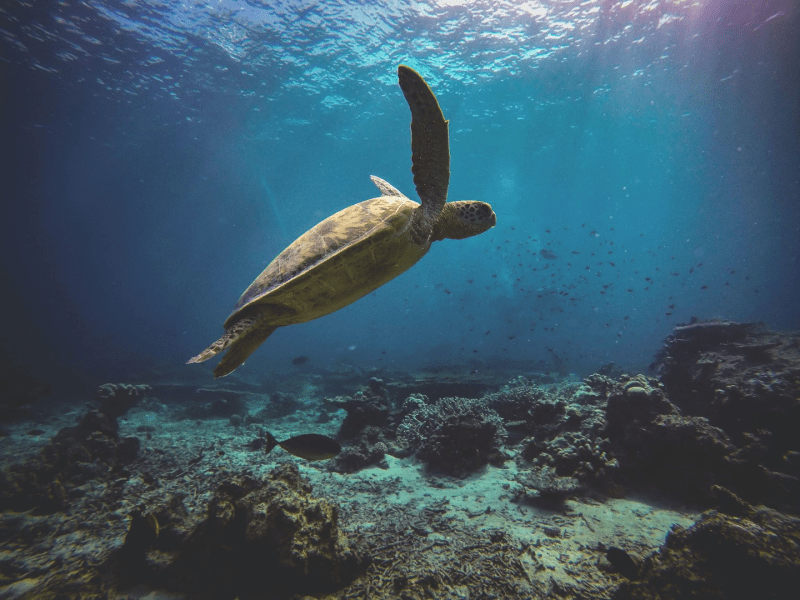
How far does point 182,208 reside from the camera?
116 feet

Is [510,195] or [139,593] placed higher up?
[510,195]

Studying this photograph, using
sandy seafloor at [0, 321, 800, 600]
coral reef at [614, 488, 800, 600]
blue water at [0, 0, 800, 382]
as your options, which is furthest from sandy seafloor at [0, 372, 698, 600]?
blue water at [0, 0, 800, 382]

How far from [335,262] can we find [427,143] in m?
1.74

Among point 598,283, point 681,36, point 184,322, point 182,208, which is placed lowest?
point 184,322

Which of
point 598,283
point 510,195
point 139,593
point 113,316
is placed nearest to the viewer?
point 139,593

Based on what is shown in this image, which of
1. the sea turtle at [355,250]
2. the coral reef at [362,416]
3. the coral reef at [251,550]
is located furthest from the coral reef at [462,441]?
the sea turtle at [355,250]

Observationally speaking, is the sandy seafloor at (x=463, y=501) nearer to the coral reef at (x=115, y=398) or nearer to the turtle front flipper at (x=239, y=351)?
the coral reef at (x=115, y=398)

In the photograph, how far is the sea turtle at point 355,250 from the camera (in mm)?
3227

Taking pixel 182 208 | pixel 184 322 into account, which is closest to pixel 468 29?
pixel 182 208

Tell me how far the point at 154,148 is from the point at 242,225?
18.4 m

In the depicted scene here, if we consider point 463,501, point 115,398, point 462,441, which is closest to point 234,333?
point 463,501

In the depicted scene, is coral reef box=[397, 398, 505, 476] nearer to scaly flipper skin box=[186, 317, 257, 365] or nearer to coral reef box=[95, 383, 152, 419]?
scaly flipper skin box=[186, 317, 257, 365]

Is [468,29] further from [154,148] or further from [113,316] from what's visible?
[113,316]

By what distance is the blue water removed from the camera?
1565 centimetres
